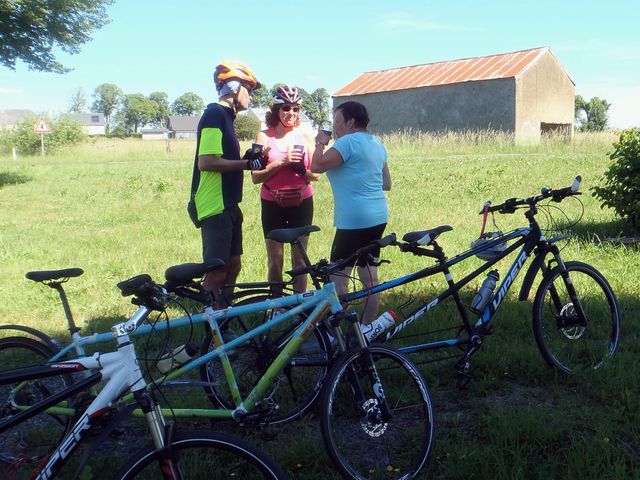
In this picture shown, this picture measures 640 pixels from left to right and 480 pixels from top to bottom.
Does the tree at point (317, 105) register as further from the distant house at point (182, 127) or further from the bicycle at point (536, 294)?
the bicycle at point (536, 294)

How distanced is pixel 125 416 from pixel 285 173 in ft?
9.44

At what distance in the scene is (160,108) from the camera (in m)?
141

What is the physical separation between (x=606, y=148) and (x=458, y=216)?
14.6 m

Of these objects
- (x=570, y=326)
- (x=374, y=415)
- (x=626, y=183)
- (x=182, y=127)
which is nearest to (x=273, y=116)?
(x=374, y=415)

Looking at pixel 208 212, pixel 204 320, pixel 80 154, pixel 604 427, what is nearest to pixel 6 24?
pixel 80 154

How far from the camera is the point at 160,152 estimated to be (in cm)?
3102

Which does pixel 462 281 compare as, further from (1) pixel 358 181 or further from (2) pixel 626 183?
(2) pixel 626 183

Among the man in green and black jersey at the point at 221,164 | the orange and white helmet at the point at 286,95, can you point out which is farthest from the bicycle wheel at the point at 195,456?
the orange and white helmet at the point at 286,95

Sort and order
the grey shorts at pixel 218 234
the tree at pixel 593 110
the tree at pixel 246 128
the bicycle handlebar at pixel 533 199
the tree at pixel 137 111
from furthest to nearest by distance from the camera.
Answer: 1. the tree at pixel 137 111
2. the tree at pixel 593 110
3. the tree at pixel 246 128
4. the grey shorts at pixel 218 234
5. the bicycle handlebar at pixel 533 199

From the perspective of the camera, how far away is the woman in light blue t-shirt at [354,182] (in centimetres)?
430

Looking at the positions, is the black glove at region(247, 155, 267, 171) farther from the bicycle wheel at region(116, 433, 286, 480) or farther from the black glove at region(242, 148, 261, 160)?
the bicycle wheel at region(116, 433, 286, 480)

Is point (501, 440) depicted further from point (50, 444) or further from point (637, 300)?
point (637, 300)

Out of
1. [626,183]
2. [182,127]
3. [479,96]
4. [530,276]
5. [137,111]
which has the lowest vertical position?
[530,276]

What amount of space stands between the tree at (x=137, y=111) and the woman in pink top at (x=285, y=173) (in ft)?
457
